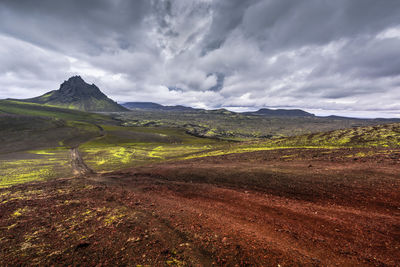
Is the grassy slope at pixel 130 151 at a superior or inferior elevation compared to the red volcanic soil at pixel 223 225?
inferior

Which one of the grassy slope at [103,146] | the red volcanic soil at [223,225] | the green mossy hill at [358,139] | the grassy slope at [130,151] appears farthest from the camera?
the grassy slope at [130,151]

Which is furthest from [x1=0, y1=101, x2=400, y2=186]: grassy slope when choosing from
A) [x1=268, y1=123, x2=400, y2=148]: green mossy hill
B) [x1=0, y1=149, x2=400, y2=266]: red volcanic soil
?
[x1=0, y1=149, x2=400, y2=266]: red volcanic soil

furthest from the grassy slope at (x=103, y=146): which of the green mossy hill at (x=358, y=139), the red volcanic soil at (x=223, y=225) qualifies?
the red volcanic soil at (x=223, y=225)

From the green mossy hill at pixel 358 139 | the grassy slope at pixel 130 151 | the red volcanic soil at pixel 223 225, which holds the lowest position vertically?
the grassy slope at pixel 130 151

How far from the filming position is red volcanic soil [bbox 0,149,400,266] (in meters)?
6.12

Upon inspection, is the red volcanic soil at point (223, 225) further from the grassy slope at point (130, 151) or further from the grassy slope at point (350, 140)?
the grassy slope at point (350, 140)

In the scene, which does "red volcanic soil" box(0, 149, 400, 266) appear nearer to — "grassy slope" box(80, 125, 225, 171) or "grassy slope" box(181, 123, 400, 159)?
"grassy slope" box(80, 125, 225, 171)

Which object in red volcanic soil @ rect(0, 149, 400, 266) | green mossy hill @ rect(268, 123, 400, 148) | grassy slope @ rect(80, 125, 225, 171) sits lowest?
grassy slope @ rect(80, 125, 225, 171)

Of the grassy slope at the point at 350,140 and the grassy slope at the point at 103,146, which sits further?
the grassy slope at the point at 350,140

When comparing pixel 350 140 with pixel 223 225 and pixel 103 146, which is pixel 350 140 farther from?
pixel 103 146

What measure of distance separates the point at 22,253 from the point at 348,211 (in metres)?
16.6

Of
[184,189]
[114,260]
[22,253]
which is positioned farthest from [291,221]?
[22,253]

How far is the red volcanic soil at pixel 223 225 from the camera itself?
20.1 ft

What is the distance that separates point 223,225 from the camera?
847cm
